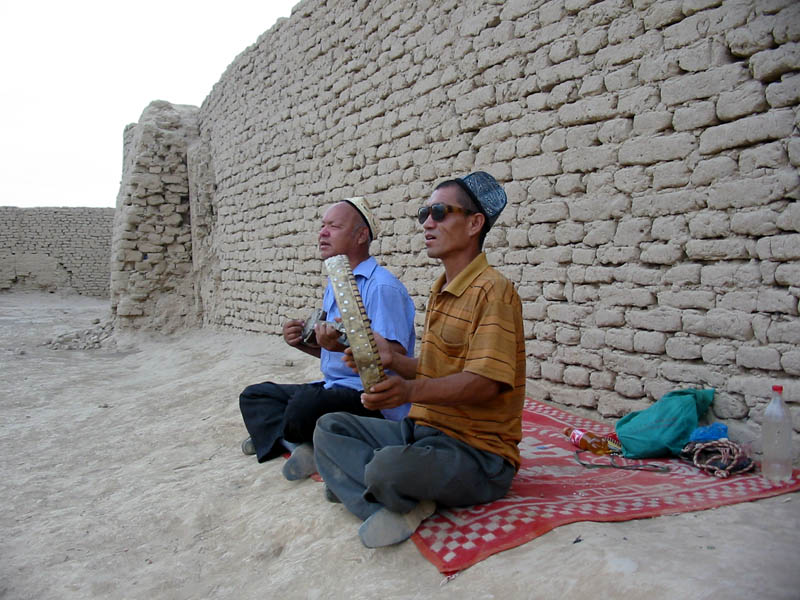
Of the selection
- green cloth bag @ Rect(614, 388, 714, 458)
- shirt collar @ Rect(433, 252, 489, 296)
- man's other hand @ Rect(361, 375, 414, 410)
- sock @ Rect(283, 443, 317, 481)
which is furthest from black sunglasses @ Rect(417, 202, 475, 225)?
green cloth bag @ Rect(614, 388, 714, 458)

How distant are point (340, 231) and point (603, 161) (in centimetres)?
182

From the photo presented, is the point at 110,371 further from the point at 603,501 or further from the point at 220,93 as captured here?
the point at 603,501

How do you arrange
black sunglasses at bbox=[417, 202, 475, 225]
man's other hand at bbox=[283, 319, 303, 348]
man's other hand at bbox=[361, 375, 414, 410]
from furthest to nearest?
man's other hand at bbox=[283, 319, 303, 348]
black sunglasses at bbox=[417, 202, 475, 225]
man's other hand at bbox=[361, 375, 414, 410]

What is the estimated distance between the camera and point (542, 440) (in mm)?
3469

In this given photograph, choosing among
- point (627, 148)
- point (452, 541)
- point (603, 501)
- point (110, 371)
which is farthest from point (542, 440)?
point (110, 371)

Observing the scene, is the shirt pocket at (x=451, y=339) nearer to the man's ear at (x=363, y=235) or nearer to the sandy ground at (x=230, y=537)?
the sandy ground at (x=230, y=537)

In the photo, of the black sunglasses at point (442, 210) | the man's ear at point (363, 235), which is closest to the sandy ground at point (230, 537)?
the black sunglasses at point (442, 210)

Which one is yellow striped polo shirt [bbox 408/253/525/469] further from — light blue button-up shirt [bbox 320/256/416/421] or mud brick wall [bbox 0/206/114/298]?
mud brick wall [bbox 0/206/114/298]

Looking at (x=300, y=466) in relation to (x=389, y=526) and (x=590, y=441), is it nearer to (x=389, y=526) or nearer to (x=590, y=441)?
(x=389, y=526)

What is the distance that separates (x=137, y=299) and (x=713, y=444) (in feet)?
33.3

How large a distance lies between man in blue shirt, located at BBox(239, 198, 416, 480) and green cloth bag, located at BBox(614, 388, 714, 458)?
1276 mm

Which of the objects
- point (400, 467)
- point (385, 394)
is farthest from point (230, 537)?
point (385, 394)

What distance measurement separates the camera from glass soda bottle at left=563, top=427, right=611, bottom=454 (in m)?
3.29

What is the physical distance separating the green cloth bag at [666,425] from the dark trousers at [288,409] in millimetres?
1401
